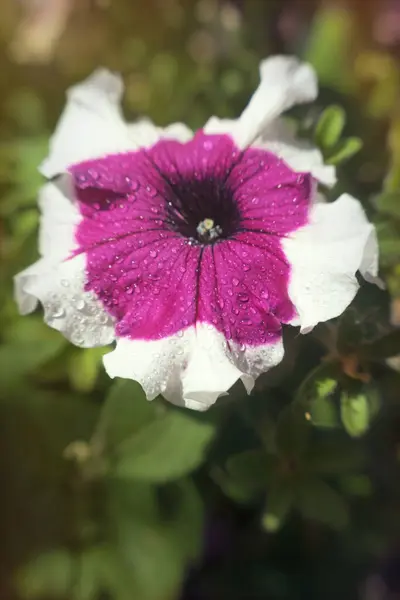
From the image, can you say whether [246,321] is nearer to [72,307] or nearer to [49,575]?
[72,307]

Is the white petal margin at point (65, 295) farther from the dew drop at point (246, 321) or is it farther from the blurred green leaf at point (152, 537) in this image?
the blurred green leaf at point (152, 537)

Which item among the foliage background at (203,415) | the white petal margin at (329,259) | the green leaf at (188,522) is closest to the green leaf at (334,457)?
the foliage background at (203,415)

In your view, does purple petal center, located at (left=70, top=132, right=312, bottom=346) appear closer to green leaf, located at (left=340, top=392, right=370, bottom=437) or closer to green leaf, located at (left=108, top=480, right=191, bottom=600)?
green leaf, located at (left=340, top=392, right=370, bottom=437)

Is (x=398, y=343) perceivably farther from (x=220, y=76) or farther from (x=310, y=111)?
(x=220, y=76)

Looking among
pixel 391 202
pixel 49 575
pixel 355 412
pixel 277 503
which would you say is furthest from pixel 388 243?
pixel 49 575

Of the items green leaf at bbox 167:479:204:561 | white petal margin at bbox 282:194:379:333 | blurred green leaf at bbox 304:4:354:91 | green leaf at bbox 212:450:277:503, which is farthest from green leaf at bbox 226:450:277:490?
blurred green leaf at bbox 304:4:354:91

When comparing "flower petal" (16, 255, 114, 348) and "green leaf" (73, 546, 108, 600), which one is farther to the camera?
"green leaf" (73, 546, 108, 600)
